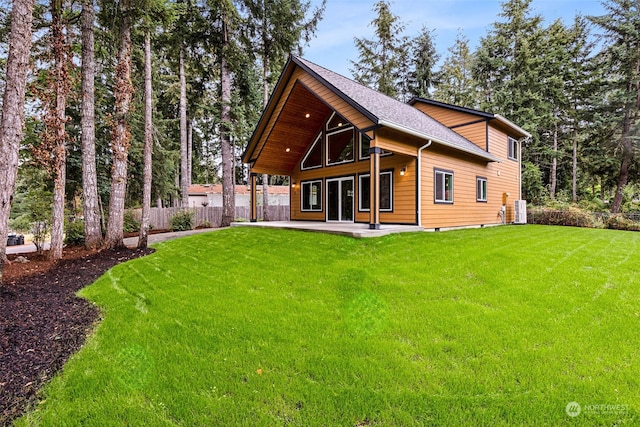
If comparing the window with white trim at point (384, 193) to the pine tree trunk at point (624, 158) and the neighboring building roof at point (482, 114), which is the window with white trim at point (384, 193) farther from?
the pine tree trunk at point (624, 158)

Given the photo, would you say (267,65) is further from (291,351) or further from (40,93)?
(291,351)

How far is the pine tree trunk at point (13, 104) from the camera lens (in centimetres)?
479

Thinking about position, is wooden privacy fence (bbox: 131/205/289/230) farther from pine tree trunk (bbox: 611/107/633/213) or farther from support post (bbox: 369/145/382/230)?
pine tree trunk (bbox: 611/107/633/213)

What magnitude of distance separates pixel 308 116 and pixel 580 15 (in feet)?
68.7

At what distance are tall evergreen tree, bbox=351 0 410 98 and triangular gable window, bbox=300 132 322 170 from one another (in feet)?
36.6

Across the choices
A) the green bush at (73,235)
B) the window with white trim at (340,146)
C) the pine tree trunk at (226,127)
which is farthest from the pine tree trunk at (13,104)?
the pine tree trunk at (226,127)

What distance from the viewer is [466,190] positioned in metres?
10.9

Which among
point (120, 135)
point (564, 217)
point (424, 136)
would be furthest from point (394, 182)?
point (564, 217)

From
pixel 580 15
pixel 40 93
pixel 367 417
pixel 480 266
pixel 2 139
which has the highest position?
pixel 580 15

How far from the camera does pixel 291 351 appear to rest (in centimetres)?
275

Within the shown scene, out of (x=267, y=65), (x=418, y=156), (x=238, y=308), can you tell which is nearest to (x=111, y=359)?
(x=238, y=308)

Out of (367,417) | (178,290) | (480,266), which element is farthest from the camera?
(480,266)

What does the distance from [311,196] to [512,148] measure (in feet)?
30.3

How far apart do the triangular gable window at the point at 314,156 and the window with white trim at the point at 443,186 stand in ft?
14.8
